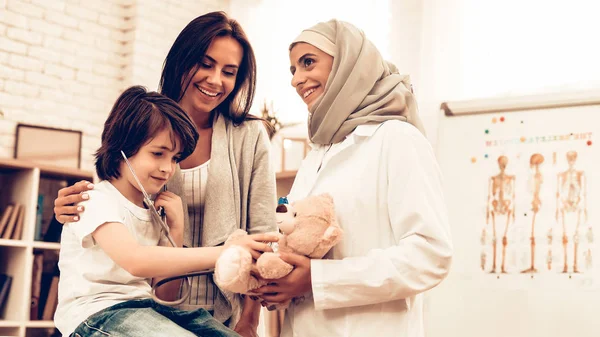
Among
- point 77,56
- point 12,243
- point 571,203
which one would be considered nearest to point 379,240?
point 571,203

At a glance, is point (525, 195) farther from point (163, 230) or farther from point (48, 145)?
point (48, 145)

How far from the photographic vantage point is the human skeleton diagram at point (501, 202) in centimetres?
363

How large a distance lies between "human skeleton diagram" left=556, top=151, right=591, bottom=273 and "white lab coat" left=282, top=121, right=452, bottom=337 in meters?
1.85

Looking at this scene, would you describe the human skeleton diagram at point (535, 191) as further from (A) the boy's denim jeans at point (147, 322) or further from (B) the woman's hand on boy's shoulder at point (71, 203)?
(B) the woman's hand on boy's shoulder at point (71, 203)

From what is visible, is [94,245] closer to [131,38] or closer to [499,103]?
[499,103]

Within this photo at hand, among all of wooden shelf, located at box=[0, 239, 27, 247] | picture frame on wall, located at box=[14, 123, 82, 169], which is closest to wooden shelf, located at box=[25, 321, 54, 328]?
wooden shelf, located at box=[0, 239, 27, 247]

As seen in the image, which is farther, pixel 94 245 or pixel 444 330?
pixel 444 330

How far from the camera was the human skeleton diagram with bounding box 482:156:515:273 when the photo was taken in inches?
143

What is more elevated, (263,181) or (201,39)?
(201,39)

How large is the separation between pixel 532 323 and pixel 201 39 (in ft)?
7.23

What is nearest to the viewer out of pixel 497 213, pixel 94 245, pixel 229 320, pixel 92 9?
pixel 94 245

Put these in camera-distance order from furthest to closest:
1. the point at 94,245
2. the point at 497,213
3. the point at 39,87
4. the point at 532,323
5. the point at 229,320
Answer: the point at 39,87 → the point at 497,213 → the point at 532,323 → the point at 229,320 → the point at 94,245

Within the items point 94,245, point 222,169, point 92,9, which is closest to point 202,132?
point 222,169

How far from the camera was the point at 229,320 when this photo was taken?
206 cm
